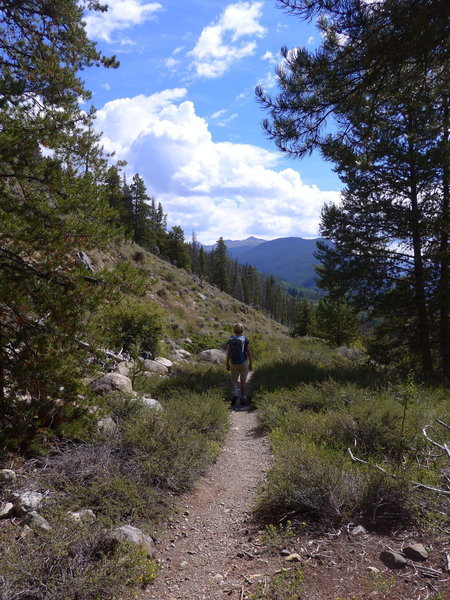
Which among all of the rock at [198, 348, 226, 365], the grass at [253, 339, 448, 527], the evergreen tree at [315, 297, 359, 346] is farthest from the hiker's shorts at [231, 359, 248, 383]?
the evergreen tree at [315, 297, 359, 346]

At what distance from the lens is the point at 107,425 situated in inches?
194

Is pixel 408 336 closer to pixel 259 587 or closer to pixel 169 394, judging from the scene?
pixel 169 394

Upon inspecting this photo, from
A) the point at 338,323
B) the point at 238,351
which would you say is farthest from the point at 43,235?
the point at 338,323

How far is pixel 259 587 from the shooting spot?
2674 millimetres

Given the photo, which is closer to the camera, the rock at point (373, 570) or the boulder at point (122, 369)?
the rock at point (373, 570)

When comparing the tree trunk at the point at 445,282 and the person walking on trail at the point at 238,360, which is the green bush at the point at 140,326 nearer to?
the person walking on trail at the point at 238,360

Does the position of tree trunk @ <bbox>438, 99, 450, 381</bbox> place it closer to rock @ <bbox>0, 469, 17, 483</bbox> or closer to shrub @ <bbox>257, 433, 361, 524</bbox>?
shrub @ <bbox>257, 433, 361, 524</bbox>

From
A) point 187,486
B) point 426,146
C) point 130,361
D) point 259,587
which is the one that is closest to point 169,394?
point 130,361

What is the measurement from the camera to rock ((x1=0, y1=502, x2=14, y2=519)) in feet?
10.8

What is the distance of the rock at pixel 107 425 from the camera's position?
4.79 m

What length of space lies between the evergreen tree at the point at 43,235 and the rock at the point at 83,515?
1.20 meters

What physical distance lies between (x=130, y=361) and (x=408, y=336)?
28.7ft

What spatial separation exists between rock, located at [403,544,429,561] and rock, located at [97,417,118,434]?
134 inches

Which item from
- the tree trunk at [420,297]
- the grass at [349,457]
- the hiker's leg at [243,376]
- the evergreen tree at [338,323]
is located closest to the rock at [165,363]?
the hiker's leg at [243,376]
